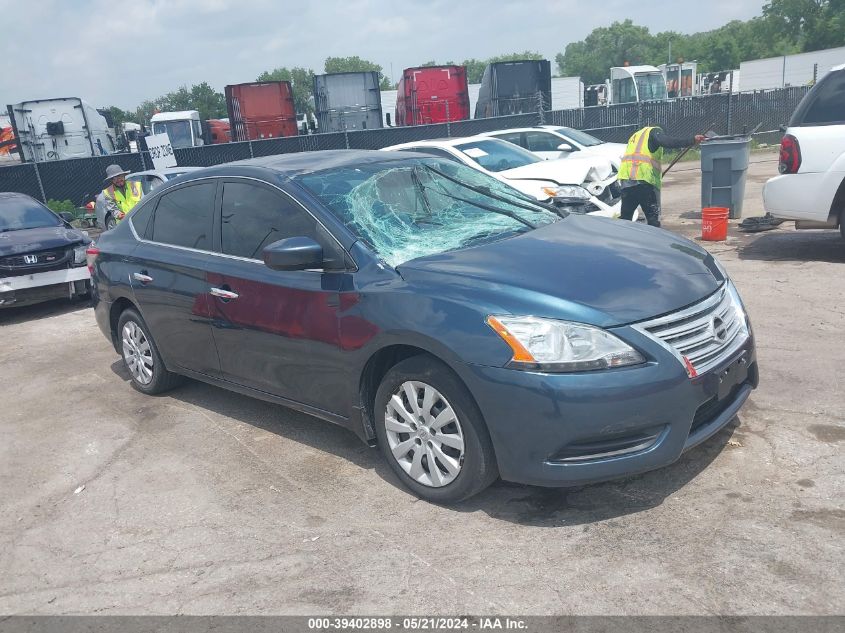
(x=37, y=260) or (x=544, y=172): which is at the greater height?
(x=544, y=172)

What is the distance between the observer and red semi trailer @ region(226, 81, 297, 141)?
23.9m

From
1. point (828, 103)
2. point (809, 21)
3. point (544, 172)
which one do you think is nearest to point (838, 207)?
point (828, 103)

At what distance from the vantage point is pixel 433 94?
78.9ft

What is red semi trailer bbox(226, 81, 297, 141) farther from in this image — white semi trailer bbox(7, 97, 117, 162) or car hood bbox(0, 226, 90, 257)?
car hood bbox(0, 226, 90, 257)

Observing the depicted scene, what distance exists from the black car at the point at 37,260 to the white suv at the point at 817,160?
8135 millimetres

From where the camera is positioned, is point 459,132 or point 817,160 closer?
point 817,160

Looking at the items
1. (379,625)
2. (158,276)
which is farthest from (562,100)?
(379,625)

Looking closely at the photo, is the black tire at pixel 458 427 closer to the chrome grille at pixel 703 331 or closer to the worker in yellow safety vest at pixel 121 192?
the chrome grille at pixel 703 331

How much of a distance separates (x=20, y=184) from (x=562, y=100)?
2806 cm

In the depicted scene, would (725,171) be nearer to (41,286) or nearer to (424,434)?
(424,434)

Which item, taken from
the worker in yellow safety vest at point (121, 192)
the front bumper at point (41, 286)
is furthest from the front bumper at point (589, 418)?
the worker in yellow safety vest at point (121, 192)

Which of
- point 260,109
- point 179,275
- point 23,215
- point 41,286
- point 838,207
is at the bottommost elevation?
point 41,286

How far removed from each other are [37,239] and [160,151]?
5.78m

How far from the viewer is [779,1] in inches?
2847
